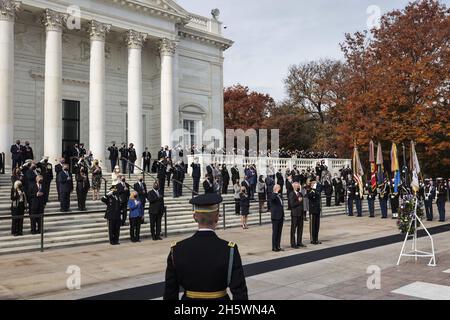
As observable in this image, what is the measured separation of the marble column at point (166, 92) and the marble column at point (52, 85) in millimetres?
7415

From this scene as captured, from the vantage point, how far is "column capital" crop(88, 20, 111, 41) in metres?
27.0

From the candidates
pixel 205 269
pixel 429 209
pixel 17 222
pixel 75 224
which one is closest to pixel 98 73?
pixel 75 224

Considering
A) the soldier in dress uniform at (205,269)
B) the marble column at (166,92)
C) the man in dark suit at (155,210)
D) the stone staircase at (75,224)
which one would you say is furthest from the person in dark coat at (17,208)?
the marble column at (166,92)

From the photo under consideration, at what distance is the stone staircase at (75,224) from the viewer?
43.5 ft

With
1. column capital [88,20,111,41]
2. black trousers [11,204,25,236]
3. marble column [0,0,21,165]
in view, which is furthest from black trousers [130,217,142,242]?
column capital [88,20,111,41]

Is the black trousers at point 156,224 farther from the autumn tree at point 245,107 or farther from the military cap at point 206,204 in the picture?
the autumn tree at point 245,107

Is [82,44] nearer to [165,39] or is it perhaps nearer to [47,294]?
[165,39]

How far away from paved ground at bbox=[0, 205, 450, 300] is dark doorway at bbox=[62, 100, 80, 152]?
55.5 feet

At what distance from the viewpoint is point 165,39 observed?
3075 cm

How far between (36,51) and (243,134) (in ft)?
85.0

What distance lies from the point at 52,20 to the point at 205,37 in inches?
508

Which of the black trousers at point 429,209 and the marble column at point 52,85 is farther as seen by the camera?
the marble column at point 52,85

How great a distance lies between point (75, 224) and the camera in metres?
15.4

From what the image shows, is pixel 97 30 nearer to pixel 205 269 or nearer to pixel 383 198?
pixel 383 198
